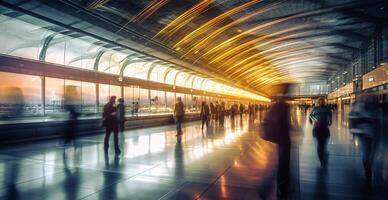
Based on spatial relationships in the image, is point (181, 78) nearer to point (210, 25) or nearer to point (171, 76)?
point (171, 76)

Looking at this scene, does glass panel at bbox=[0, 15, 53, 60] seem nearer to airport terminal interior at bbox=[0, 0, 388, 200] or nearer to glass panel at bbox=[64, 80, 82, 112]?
airport terminal interior at bbox=[0, 0, 388, 200]

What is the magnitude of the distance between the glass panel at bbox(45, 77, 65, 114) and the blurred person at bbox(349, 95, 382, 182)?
11.8m

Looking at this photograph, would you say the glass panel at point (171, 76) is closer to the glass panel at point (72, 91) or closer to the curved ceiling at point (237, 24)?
the curved ceiling at point (237, 24)

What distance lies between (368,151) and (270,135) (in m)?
2.15

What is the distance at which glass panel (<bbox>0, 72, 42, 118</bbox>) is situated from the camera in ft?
38.1

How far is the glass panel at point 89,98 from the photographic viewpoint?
15095 mm

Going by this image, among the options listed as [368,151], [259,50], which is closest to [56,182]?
[368,151]

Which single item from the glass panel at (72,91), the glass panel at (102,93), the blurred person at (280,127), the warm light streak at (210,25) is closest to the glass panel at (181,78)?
the warm light streak at (210,25)

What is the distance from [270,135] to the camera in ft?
13.6

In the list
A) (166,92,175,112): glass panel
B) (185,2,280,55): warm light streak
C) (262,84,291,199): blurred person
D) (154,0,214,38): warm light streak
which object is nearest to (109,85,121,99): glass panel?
(154,0,214,38): warm light streak

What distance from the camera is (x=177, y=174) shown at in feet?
17.6

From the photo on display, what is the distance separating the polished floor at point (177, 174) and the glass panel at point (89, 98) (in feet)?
23.0

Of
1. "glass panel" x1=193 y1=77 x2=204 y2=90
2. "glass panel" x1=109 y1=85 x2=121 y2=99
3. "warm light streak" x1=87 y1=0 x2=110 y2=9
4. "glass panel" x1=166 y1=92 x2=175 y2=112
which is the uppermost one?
"warm light streak" x1=87 y1=0 x2=110 y2=9

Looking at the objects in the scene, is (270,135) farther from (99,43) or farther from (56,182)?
(99,43)
